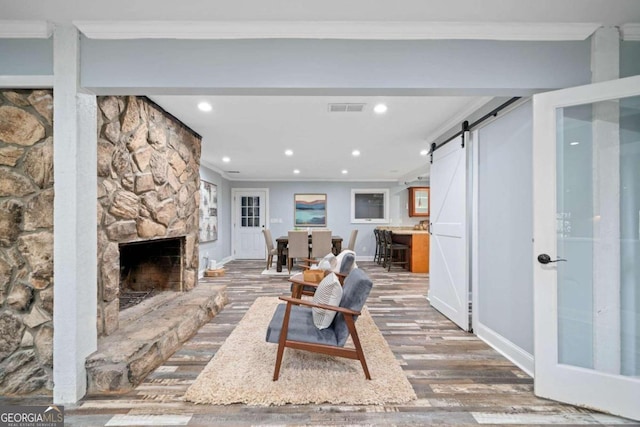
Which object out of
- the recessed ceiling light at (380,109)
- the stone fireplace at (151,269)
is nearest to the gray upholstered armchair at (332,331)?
the recessed ceiling light at (380,109)

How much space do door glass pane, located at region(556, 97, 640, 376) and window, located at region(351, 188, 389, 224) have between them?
252 inches

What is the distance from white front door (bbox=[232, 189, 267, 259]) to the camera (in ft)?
26.5

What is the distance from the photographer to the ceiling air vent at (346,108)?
2.88 metres

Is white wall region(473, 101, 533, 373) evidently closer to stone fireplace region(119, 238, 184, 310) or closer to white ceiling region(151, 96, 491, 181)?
Result: white ceiling region(151, 96, 491, 181)

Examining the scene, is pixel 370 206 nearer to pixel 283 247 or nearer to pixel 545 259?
pixel 283 247

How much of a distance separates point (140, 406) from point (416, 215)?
7687 mm

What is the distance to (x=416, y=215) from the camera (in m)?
8.23

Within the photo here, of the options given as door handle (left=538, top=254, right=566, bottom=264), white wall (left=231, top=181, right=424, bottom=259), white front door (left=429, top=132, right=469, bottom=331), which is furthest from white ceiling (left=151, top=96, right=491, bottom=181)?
white wall (left=231, top=181, right=424, bottom=259)

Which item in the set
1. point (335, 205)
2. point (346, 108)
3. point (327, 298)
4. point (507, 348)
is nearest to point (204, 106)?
point (346, 108)

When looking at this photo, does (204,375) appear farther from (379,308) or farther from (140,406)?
(379,308)

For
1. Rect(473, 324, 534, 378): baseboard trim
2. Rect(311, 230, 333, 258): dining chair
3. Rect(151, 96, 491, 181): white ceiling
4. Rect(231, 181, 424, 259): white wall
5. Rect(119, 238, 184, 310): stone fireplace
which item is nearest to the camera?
Rect(473, 324, 534, 378): baseboard trim

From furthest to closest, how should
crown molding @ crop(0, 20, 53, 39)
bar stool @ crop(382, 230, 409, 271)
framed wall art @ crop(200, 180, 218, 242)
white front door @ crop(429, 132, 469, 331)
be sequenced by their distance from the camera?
bar stool @ crop(382, 230, 409, 271)
framed wall art @ crop(200, 180, 218, 242)
white front door @ crop(429, 132, 469, 331)
crown molding @ crop(0, 20, 53, 39)

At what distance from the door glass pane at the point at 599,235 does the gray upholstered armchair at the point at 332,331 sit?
1.30 metres

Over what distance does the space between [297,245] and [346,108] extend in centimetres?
353
